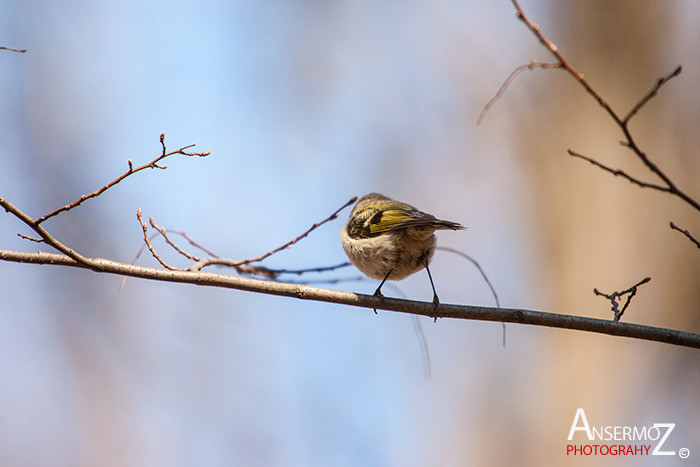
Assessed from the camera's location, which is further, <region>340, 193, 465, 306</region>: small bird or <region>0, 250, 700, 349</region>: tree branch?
<region>340, 193, 465, 306</region>: small bird

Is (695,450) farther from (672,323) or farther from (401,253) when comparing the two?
(401,253)

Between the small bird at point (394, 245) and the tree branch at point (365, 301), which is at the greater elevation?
the small bird at point (394, 245)

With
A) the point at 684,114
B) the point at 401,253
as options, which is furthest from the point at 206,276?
the point at 684,114

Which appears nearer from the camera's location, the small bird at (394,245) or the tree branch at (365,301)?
the tree branch at (365,301)

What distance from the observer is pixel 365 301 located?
322 cm

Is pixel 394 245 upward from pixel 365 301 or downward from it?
A: upward

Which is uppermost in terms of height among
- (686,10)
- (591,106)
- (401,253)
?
(686,10)

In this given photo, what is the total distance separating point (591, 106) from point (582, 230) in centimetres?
180

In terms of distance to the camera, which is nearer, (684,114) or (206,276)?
(206,276)

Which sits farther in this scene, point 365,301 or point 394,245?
point 394,245

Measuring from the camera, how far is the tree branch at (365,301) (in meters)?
2.74

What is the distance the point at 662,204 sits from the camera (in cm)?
672

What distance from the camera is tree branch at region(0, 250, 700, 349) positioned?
8.98ft

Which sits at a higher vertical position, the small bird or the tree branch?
the small bird
